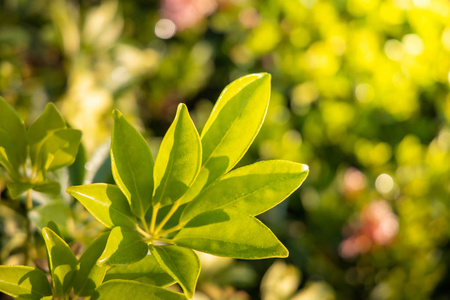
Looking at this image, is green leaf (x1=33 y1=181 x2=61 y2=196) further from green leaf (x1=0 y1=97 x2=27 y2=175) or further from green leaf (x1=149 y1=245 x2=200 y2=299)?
green leaf (x1=149 y1=245 x2=200 y2=299)

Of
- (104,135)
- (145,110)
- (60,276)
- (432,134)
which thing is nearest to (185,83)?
(145,110)

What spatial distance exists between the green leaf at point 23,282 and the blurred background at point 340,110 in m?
0.70

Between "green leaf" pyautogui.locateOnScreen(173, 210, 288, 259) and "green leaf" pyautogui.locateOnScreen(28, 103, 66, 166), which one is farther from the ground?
"green leaf" pyautogui.locateOnScreen(28, 103, 66, 166)

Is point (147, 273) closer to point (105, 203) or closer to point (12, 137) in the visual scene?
point (105, 203)

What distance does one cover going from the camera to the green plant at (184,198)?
0.39m

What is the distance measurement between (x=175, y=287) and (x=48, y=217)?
15.9 inches

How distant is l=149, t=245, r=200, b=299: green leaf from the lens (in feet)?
1.26

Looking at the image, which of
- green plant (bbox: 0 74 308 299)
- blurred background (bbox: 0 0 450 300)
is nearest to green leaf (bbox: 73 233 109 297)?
green plant (bbox: 0 74 308 299)

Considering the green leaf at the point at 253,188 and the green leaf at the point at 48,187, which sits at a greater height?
the green leaf at the point at 253,188

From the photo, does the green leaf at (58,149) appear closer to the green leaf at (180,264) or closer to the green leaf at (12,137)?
the green leaf at (12,137)

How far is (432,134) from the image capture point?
1.30 meters

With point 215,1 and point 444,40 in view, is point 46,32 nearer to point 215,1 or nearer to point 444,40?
point 215,1

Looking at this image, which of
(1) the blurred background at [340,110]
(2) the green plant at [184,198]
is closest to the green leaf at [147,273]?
(2) the green plant at [184,198]

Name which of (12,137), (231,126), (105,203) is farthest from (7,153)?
(231,126)
